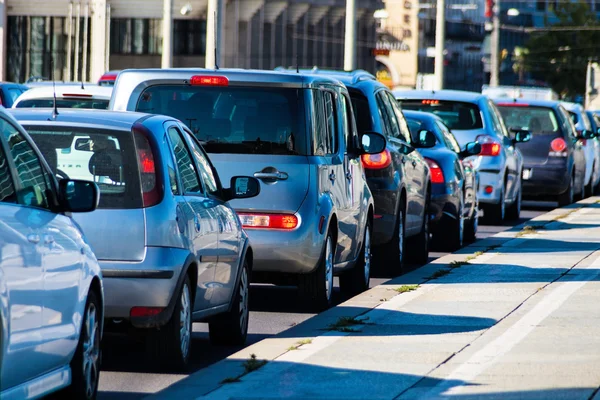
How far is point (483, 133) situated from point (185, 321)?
12.8 meters

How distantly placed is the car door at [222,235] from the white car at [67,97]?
339 inches

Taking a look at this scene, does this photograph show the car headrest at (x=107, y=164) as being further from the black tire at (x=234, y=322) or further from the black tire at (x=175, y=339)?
the black tire at (x=234, y=322)

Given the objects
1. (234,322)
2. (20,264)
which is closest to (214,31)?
(234,322)

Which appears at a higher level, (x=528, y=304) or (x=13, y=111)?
(x=13, y=111)

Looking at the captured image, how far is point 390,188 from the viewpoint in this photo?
47.9ft

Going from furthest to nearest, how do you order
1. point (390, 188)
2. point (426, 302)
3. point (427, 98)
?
1. point (427, 98)
2. point (390, 188)
3. point (426, 302)

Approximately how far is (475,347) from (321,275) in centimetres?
246

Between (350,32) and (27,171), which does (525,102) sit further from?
(27,171)

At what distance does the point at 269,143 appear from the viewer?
11359 mm

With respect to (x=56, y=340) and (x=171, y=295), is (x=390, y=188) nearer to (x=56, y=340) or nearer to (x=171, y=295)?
(x=171, y=295)

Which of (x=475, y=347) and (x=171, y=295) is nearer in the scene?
(x=171, y=295)

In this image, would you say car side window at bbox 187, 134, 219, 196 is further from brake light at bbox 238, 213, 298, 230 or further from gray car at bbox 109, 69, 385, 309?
brake light at bbox 238, 213, 298, 230

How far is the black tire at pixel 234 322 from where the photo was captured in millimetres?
10047

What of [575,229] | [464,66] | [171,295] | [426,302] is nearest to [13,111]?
[171,295]
